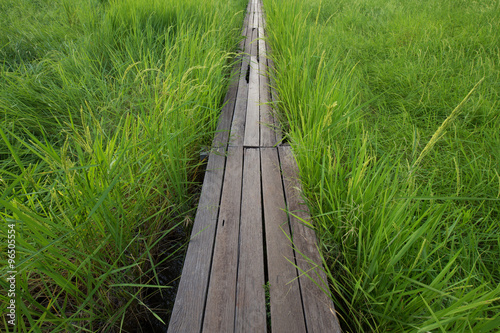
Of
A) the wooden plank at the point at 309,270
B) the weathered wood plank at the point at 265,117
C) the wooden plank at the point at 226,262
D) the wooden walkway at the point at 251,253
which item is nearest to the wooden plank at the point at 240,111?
the wooden walkway at the point at 251,253

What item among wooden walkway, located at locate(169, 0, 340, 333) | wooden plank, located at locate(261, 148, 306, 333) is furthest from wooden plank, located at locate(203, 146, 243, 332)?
wooden plank, located at locate(261, 148, 306, 333)

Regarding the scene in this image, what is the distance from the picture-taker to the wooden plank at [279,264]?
1038 mm

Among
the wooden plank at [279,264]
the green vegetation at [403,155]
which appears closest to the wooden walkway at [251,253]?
the wooden plank at [279,264]

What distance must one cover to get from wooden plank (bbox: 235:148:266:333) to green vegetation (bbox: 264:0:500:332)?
31cm

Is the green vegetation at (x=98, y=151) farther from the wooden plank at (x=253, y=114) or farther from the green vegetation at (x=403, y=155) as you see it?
the green vegetation at (x=403, y=155)

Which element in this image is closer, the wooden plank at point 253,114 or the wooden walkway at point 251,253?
the wooden walkway at point 251,253

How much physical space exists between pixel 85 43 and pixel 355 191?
120 inches

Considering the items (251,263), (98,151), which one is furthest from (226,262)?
(98,151)

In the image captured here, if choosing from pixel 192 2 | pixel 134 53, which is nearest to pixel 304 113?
pixel 134 53

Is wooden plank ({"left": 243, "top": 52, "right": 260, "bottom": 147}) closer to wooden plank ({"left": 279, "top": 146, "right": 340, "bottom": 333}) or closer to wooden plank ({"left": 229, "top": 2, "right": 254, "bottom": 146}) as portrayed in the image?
wooden plank ({"left": 229, "top": 2, "right": 254, "bottom": 146})

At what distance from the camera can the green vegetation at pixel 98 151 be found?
974 mm

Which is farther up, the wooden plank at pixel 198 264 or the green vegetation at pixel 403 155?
the green vegetation at pixel 403 155

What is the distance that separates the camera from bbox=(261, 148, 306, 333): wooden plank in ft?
3.41

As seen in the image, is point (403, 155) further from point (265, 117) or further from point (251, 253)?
point (251, 253)
